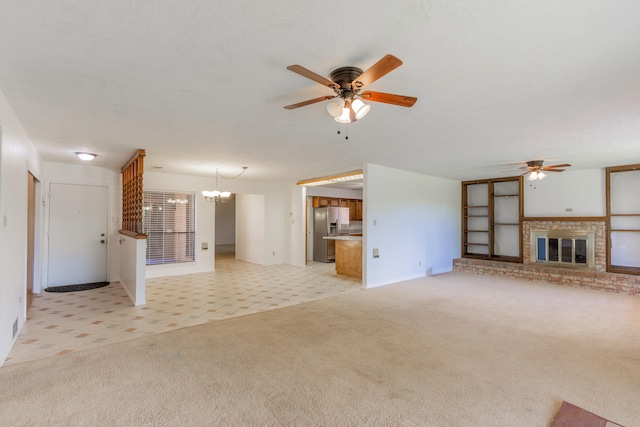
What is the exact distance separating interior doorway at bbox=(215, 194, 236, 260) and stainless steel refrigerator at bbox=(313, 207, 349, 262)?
3801 mm

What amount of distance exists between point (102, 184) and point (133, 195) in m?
1.59

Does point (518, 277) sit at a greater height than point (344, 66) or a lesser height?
lesser

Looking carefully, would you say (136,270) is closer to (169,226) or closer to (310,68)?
(169,226)

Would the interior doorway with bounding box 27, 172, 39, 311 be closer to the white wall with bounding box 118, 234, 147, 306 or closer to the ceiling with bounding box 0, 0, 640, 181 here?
the ceiling with bounding box 0, 0, 640, 181

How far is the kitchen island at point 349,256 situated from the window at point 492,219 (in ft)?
11.3

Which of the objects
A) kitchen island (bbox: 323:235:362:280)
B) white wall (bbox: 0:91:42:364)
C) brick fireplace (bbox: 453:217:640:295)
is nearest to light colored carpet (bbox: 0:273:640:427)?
white wall (bbox: 0:91:42:364)

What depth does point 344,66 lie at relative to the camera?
2.12 meters

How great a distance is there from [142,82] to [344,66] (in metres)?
1.56

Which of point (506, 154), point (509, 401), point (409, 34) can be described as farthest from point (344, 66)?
point (506, 154)

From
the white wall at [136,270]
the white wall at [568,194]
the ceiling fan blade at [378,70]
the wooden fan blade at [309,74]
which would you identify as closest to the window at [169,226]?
the white wall at [136,270]

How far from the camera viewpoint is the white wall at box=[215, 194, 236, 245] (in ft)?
38.3

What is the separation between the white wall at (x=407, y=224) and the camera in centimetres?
590

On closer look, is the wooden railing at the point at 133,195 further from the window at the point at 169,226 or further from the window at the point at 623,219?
the window at the point at 623,219

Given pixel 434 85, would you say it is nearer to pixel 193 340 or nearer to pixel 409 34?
pixel 409 34
